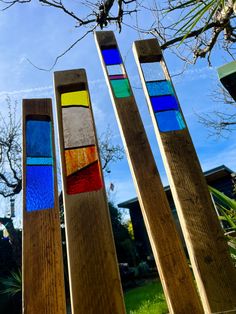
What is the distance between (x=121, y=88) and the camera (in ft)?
4.23

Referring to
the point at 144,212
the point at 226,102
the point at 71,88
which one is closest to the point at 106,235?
the point at 144,212

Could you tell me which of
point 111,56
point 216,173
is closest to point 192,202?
point 111,56

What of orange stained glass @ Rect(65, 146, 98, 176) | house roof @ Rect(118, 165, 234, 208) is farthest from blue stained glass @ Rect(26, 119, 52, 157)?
house roof @ Rect(118, 165, 234, 208)

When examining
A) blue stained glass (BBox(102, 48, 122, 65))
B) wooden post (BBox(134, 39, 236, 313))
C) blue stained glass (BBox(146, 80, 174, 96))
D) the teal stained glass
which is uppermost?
blue stained glass (BBox(102, 48, 122, 65))

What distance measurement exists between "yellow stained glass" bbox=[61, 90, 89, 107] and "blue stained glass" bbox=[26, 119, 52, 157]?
0.12m

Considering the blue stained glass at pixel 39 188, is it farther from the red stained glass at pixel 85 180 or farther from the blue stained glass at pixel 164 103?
the blue stained glass at pixel 164 103

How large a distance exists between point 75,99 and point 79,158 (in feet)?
1.05

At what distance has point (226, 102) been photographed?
20.3 ft

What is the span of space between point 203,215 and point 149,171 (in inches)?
10.6

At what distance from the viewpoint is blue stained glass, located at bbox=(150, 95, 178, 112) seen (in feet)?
3.80

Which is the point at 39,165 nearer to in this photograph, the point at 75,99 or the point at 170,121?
the point at 75,99

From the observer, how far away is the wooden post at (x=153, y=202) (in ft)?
2.97

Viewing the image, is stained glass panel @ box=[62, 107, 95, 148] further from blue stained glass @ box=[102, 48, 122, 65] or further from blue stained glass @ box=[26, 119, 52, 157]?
blue stained glass @ box=[102, 48, 122, 65]

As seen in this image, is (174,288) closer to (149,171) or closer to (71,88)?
(149,171)
